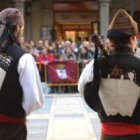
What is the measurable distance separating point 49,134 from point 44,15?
23799 millimetres

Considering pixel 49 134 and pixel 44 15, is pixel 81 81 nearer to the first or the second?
pixel 49 134

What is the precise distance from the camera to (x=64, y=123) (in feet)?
39.0

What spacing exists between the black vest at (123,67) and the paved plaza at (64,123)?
5392 millimetres

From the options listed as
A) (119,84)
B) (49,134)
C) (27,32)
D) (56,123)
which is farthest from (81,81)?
(27,32)

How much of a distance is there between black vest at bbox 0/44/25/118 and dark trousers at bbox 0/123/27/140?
0.08m

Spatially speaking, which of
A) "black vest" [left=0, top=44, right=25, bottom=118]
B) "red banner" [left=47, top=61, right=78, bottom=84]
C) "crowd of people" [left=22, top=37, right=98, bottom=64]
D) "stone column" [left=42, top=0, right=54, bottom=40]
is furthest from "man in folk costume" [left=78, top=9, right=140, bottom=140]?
"stone column" [left=42, top=0, right=54, bottom=40]

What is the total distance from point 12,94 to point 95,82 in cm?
73

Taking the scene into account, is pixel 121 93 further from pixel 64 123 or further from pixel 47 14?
pixel 47 14

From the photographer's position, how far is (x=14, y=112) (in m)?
4.87

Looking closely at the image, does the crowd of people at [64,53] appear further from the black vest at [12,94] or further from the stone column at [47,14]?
the black vest at [12,94]

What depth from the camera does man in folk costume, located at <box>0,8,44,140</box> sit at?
4.82m

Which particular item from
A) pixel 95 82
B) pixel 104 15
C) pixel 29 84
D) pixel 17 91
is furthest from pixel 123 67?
pixel 104 15

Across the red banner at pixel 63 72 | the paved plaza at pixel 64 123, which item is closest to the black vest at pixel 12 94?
the paved plaza at pixel 64 123

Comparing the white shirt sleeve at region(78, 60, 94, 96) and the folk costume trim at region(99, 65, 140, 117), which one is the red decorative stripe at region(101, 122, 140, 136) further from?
the white shirt sleeve at region(78, 60, 94, 96)
